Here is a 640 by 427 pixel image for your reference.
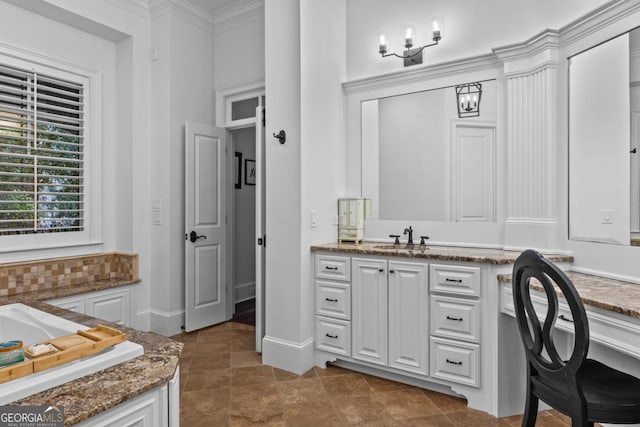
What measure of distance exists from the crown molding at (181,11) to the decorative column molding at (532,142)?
296 centimetres

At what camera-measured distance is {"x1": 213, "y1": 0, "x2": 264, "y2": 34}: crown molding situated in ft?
12.7

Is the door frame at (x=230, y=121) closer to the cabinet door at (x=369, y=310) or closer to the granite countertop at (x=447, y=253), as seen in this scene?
the granite countertop at (x=447, y=253)

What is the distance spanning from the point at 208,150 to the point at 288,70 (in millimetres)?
1448

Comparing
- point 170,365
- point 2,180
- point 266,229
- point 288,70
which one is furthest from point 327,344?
point 2,180

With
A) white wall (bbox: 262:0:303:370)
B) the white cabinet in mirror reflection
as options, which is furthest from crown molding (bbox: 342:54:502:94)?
the white cabinet in mirror reflection

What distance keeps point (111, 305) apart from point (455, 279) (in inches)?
117

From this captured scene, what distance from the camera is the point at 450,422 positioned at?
2.23 metres

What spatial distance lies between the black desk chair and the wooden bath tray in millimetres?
1563

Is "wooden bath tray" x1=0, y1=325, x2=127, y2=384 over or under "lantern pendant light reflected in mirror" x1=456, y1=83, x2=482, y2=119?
under

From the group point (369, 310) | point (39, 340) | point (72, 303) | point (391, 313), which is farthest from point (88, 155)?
point (391, 313)

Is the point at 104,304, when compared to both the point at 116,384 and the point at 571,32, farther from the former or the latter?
the point at 571,32

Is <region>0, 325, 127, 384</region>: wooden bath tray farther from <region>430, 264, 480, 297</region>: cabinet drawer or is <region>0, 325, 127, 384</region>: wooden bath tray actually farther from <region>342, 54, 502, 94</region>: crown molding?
<region>342, 54, 502, 94</region>: crown molding

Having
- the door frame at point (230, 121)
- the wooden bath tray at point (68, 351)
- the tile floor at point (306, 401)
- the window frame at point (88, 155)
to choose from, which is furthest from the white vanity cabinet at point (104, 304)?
the wooden bath tray at point (68, 351)

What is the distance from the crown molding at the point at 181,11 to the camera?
3736 millimetres
